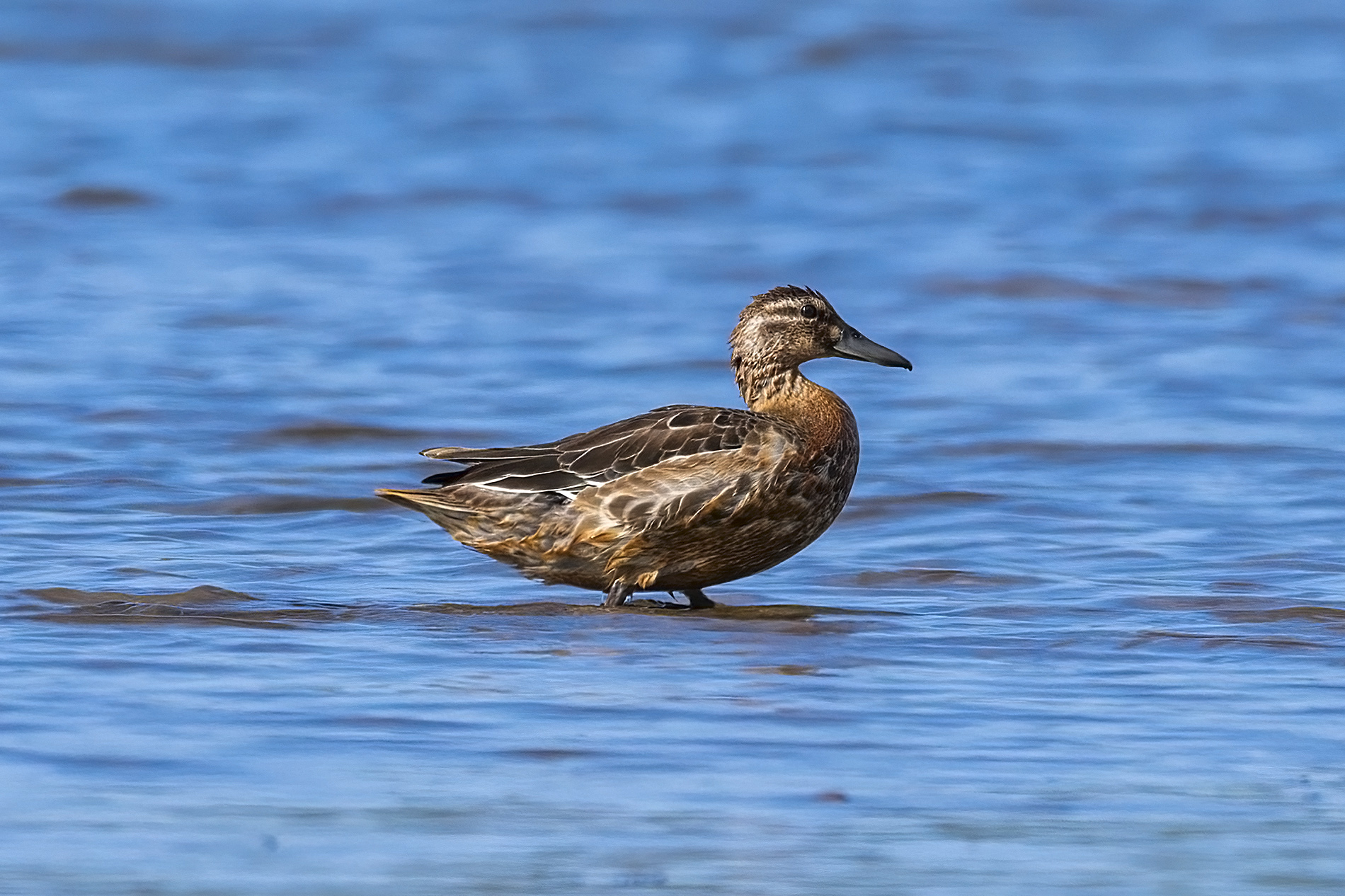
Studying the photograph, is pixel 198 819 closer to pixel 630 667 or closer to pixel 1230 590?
pixel 630 667

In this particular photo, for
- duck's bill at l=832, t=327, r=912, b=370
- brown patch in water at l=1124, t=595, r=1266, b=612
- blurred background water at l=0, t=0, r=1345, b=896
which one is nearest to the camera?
blurred background water at l=0, t=0, r=1345, b=896

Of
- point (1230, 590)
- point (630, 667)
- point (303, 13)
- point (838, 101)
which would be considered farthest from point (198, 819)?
point (303, 13)

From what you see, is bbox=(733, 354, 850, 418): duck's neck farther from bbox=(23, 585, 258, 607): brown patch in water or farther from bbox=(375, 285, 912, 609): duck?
bbox=(23, 585, 258, 607): brown patch in water

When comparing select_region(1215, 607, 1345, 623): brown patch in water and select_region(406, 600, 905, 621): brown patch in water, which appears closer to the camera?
select_region(1215, 607, 1345, 623): brown patch in water

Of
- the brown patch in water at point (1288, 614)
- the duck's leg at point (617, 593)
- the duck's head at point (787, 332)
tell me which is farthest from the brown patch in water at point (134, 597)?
the brown patch in water at point (1288, 614)

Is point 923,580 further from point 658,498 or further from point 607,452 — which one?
point 607,452

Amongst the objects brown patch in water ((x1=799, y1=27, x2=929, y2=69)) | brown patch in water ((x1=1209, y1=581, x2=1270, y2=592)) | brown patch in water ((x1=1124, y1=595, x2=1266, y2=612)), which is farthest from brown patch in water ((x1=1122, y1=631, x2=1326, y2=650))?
brown patch in water ((x1=799, y1=27, x2=929, y2=69))

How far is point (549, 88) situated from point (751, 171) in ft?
12.6

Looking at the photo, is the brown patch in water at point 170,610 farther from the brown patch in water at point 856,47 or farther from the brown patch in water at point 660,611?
the brown patch in water at point 856,47

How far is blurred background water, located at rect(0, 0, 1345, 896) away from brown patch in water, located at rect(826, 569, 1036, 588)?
1.3 inches

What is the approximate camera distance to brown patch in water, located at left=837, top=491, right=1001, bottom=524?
35.3 feet

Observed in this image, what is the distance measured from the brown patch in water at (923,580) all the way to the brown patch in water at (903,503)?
3.84ft

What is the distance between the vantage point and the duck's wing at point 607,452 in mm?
8945

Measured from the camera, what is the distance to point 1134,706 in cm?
688
